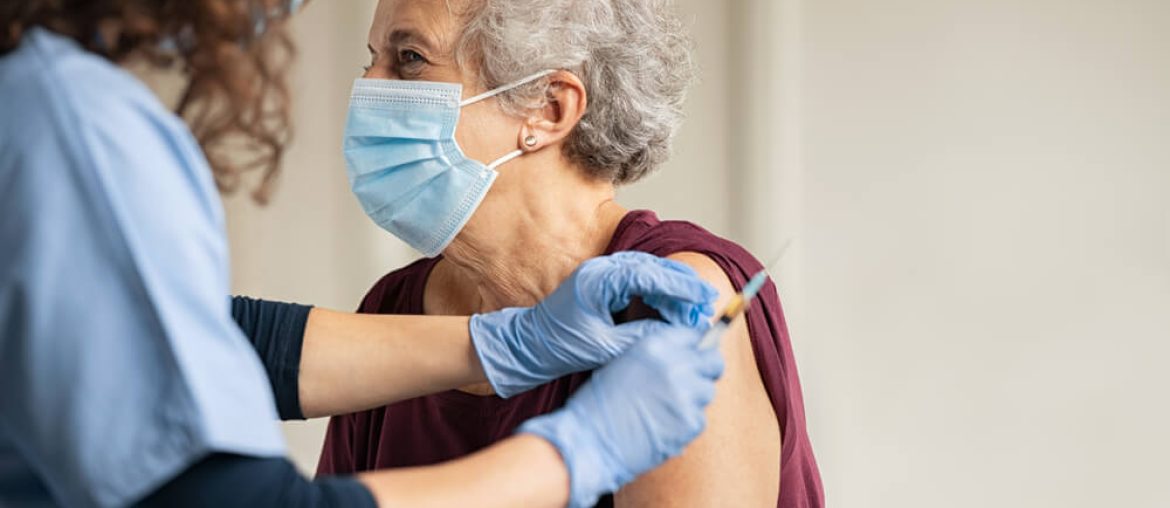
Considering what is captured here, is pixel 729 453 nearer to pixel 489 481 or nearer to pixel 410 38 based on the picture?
pixel 489 481

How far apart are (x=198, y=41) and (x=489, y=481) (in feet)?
1.28

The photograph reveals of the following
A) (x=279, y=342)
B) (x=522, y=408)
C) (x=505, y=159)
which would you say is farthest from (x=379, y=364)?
(x=505, y=159)

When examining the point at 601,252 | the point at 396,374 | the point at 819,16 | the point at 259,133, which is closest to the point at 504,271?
the point at 601,252

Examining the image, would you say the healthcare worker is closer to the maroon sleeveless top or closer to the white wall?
the maroon sleeveless top

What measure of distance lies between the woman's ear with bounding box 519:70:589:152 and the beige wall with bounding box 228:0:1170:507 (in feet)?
3.58

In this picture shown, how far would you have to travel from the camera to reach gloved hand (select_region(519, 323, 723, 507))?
105 cm

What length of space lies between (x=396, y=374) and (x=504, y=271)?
0.91 ft

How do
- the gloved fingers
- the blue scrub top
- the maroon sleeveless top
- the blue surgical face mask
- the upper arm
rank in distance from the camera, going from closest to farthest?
the blue scrub top
the gloved fingers
the upper arm
the maroon sleeveless top
the blue surgical face mask

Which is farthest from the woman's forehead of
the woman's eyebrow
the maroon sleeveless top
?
the maroon sleeveless top

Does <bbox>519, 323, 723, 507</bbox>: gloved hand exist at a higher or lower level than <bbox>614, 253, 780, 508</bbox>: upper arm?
higher

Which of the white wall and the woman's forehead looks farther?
the white wall

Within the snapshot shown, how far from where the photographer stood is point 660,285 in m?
1.32

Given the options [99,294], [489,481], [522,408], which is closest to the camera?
[99,294]

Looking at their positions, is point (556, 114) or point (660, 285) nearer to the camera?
point (660, 285)
